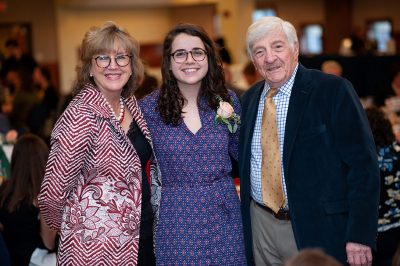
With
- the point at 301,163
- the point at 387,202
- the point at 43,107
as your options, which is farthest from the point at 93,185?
the point at 43,107

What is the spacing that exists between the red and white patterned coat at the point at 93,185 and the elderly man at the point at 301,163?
1.79 ft

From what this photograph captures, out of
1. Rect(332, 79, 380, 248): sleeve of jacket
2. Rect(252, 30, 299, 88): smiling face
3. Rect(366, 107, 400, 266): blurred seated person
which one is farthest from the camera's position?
Rect(366, 107, 400, 266): blurred seated person

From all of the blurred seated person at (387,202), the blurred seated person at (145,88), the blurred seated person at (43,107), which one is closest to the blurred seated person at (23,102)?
the blurred seated person at (43,107)

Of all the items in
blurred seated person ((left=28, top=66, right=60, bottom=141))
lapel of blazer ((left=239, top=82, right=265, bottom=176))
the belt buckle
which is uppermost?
lapel of blazer ((left=239, top=82, right=265, bottom=176))

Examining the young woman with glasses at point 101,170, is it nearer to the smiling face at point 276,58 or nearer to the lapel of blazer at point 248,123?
the lapel of blazer at point 248,123

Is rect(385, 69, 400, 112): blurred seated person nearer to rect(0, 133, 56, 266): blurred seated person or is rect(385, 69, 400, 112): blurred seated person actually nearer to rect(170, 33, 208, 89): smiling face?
rect(0, 133, 56, 266): blurred seated person

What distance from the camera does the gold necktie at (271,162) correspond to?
3.14 meters

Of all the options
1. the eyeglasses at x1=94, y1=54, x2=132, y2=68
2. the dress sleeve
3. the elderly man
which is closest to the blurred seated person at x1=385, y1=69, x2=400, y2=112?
the elderly man

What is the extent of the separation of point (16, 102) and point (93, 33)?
16.9ft

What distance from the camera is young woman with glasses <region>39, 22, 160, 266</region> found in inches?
124

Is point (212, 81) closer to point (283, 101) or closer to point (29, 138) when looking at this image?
point (283, 101)

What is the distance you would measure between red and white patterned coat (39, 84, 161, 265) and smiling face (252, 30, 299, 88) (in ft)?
2.29

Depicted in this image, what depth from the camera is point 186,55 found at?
3.35 metres

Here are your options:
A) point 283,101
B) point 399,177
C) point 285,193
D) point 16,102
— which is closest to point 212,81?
point 283,101
